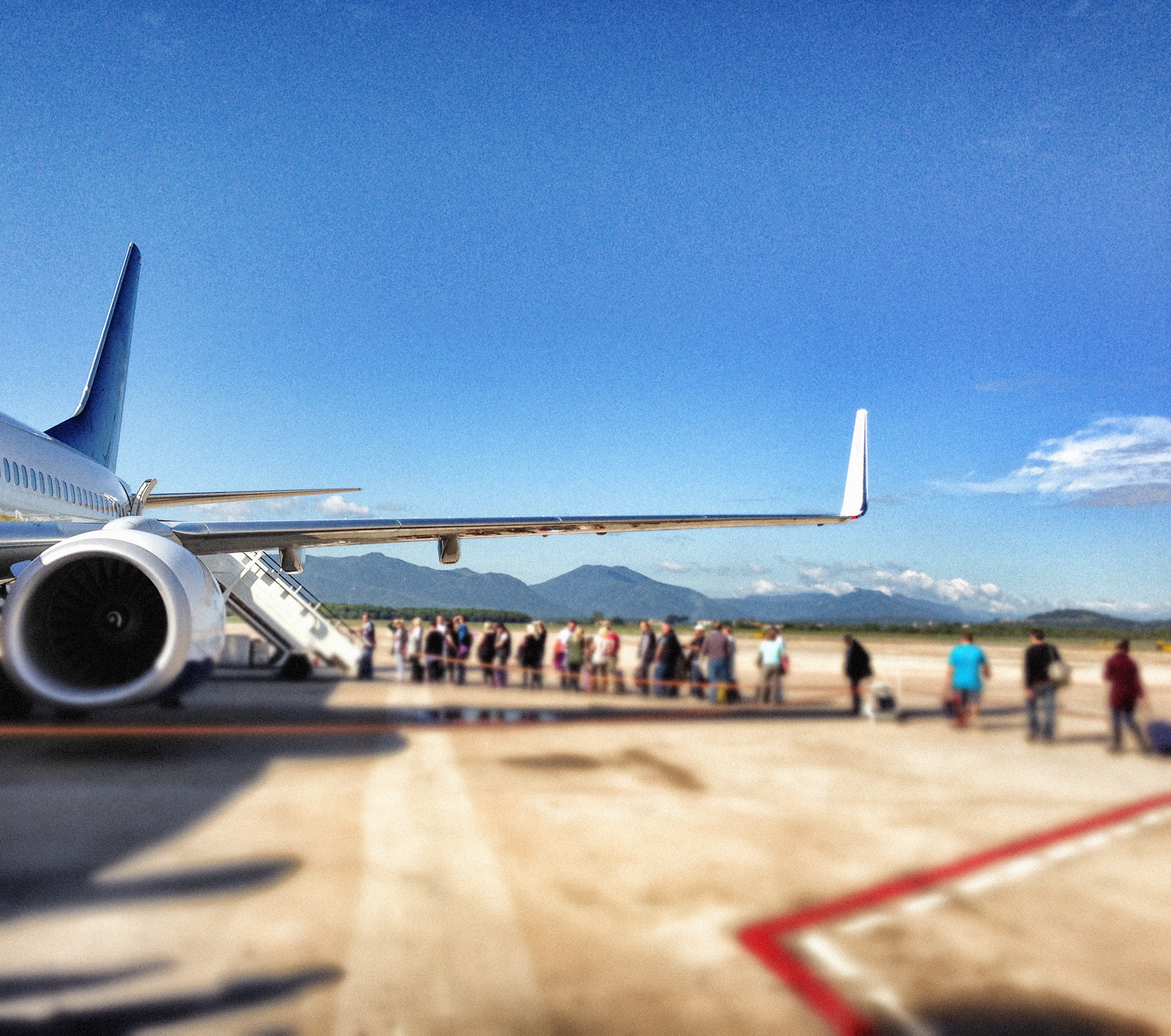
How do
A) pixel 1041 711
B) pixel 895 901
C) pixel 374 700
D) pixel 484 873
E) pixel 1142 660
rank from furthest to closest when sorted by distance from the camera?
1. pixel 1142 660
2. pixel 374 700
3. pixel 1041 711
4. pixel 484 873
5. pixel 895 901

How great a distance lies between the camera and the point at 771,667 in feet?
44.8

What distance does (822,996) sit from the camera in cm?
341

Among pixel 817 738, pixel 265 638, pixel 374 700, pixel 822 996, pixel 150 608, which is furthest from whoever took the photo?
pixel 265 638

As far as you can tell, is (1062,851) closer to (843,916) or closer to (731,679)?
(843,916)

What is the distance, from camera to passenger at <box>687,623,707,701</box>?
15781 millimetres

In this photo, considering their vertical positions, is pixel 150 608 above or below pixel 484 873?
above

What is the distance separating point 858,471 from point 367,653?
39.5ft

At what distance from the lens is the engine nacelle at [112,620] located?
7.75 meters

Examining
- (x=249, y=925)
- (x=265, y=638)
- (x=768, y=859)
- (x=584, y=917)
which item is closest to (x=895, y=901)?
(x=768, y=859)

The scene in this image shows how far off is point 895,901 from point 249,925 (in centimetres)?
362

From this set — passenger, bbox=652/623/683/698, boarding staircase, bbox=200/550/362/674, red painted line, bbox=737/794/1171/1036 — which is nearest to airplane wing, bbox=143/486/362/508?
boarding staircase, bbox=200/550/362/674

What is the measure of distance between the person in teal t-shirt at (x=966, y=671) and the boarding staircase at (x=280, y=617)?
12.3m

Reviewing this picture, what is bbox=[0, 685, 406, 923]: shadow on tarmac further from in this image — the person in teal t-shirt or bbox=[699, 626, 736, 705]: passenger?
the person in teal t-shirt

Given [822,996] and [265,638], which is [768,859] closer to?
[822,996]
